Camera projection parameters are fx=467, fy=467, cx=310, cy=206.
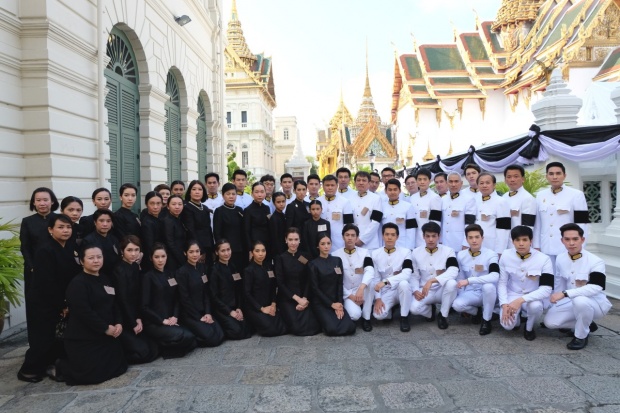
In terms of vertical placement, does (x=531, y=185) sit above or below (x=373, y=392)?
above

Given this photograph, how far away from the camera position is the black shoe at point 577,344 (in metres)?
4.80

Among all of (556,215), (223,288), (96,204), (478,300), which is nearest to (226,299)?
(223,288)

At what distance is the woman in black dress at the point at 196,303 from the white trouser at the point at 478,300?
2936mm

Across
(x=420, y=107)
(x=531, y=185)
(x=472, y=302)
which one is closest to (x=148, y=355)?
(x=472, y=302)

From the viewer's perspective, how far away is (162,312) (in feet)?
16.3

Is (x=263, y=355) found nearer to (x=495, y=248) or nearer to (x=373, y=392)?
(x=373, y=392)

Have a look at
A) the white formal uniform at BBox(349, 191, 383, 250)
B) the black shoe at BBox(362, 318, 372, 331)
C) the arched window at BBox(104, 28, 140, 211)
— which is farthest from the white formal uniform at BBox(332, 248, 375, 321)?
the arched window at BBox(104, 28, 140, 211)

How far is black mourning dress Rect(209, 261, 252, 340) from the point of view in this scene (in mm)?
5387

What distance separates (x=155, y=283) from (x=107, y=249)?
61 cm

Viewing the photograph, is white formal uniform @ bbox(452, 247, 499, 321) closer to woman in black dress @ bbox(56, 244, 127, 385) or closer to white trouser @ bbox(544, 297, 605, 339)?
white trouser @ bbox(544, 297, 605, 339)

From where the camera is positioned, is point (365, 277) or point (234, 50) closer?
point (365, 277)

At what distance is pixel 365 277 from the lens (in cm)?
590

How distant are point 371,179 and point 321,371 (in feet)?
14.3

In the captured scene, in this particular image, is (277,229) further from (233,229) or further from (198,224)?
(198,224)
